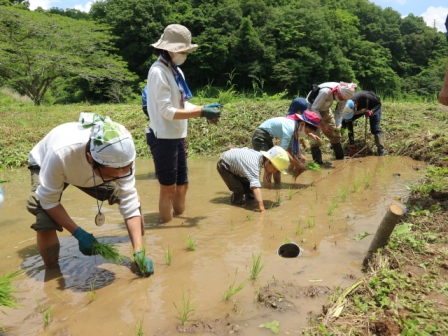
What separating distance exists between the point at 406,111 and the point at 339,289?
24.7ft

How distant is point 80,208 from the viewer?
14.9 ft

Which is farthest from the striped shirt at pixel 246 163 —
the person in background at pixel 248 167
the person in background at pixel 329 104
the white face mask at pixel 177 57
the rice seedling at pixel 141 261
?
the person in background at pixel 329 104

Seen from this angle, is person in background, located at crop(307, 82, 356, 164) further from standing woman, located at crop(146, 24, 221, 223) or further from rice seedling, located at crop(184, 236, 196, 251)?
rice seedling, located at crop(184, 236, 196, 251)

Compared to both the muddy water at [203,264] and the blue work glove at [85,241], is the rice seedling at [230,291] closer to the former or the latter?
the muddy water at [203,264]

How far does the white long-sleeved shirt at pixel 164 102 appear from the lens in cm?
342

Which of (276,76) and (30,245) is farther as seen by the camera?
(276,76)

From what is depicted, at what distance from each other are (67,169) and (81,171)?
0.10 meters

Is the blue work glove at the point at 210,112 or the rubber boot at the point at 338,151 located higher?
the blue work glove at the point at 210,112

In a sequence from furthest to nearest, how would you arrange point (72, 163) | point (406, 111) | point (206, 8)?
point (206, 8) → point (406, 111) → point (72, 163)

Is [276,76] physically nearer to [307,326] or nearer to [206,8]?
[206,8]

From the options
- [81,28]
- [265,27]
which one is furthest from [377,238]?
[265,27]

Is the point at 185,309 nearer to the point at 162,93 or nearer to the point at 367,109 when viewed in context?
the point at 162,93

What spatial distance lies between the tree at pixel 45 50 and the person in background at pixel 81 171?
19208mm

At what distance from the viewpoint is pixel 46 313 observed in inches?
86.7
